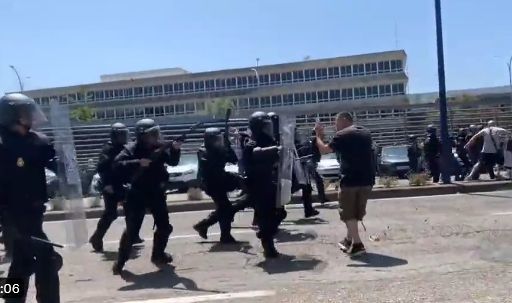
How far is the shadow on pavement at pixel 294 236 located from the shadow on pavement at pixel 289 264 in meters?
1.30

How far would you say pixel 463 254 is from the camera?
870cm

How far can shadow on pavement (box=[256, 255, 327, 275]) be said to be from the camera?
27.5ft

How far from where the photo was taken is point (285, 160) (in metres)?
9.14

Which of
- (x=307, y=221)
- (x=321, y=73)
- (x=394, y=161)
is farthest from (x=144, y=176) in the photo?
(x=321, y=73)

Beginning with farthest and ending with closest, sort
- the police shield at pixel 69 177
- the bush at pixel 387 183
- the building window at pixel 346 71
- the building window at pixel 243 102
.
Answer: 1. the building window at pixel 346 71
2. the building window at pixel 243 102
3. the bush at pixel 387 183
4. the police shield at pixel 69 177

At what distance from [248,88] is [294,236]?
74.0 meters

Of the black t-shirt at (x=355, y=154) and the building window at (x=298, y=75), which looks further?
the building window at (x=298, y=75)

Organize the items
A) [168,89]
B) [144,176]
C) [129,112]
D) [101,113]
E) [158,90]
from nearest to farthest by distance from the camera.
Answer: [144,176]
[101,113]
[129,112]
[168,89]
[158,90]

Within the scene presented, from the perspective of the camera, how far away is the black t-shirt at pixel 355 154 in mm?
8867

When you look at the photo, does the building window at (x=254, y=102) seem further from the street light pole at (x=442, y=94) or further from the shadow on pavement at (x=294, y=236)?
the shadow on pavement at (x=294, y=236)

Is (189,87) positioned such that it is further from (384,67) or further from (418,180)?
(418,180)

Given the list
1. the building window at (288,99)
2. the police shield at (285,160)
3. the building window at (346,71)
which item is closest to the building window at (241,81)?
the building window at (288,99)

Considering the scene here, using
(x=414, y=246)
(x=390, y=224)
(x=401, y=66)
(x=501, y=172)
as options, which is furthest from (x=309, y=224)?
(x=401, y=66)

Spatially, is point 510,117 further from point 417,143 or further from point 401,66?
point 401,66
